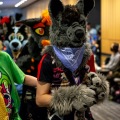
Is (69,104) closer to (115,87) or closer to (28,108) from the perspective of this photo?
(28,108)

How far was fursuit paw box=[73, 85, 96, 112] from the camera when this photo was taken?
138 cm

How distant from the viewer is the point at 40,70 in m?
1.50

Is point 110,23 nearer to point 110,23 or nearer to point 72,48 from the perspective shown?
point 110,23

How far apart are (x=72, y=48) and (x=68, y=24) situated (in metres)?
0.12

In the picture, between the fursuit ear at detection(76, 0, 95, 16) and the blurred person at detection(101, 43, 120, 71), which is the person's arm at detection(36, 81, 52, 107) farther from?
the blurred person at detection(101, 43, 120, 71)

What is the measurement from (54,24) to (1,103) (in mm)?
456

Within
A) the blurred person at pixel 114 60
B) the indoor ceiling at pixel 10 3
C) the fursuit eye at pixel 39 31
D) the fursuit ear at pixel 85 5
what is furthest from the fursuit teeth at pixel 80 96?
the blurred person at pixel 114 60

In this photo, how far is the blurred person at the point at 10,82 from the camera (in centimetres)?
153

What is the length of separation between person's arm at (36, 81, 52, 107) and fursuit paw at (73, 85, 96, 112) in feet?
0.43

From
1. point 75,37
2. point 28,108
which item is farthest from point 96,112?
point 75,37

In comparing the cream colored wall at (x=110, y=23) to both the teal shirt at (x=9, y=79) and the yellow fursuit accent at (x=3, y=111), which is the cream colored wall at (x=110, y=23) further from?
the yellow fursuit accent at (x=3, y=111)

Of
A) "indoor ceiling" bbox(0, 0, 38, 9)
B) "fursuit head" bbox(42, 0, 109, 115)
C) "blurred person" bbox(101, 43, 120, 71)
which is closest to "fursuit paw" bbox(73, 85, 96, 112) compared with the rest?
"fursuit head" bbox(42, 0, 109, 115)

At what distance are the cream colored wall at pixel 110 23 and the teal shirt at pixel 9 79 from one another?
5.88 metres

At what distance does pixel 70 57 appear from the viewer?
1.49 metres
